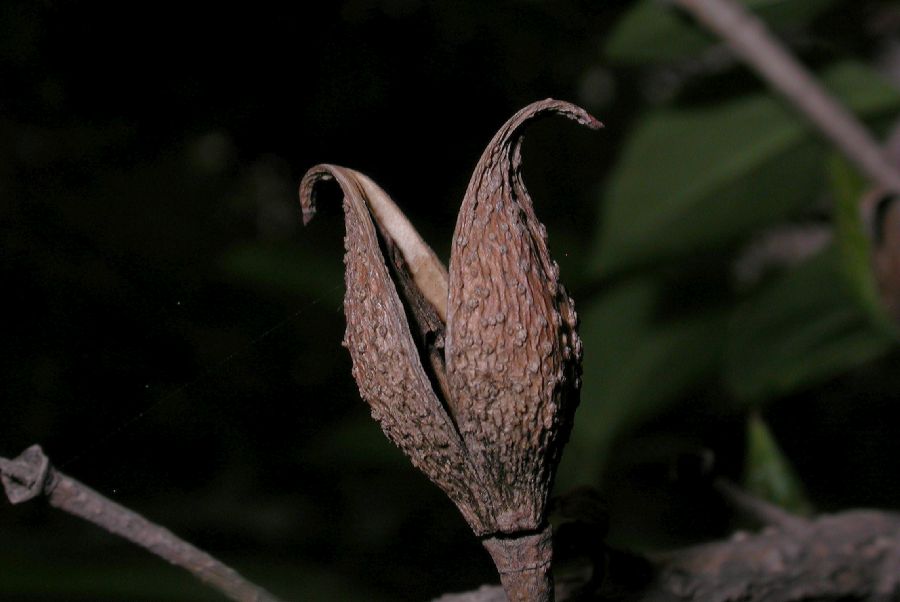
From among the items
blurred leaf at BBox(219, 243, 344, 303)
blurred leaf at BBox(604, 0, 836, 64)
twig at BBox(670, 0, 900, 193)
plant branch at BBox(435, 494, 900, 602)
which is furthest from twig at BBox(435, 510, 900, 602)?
blurred leaf at BBox(219, 243, 344, 303)

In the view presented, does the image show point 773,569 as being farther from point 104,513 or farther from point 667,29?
point 667,29

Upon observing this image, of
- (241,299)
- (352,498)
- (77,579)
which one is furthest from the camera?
(352,498)

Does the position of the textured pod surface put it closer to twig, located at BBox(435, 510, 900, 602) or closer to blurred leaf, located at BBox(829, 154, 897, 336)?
twig, located at BBox(435, 510, 900, 602)

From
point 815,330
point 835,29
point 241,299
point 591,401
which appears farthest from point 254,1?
point 835,29

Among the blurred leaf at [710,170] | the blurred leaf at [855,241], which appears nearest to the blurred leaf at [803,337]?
the blurred leaf at [710,170]

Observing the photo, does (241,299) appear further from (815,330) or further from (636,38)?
(815,330)
